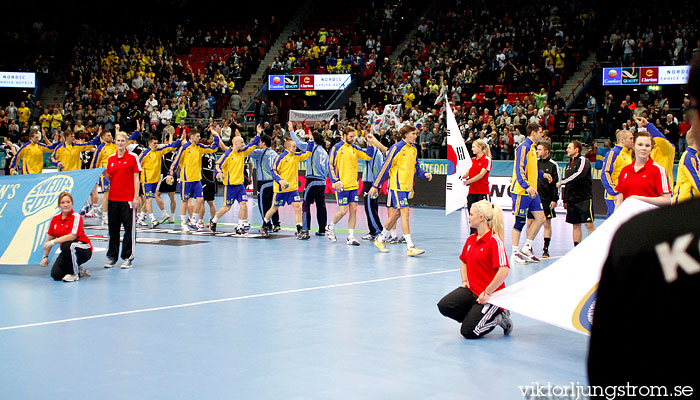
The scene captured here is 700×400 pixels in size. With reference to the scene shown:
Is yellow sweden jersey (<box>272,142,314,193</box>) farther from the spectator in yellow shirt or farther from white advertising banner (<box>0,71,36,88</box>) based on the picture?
white advertising banner (<box>0,71,36,88</box>)

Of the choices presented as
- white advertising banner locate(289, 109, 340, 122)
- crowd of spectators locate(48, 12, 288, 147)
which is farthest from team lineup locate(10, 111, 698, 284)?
crowd of spectators locate(48, 12, 288, 147)

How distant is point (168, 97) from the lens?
116ft

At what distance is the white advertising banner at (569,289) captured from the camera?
648 cm

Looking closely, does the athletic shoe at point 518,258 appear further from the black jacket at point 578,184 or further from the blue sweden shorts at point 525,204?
the black jacket at point 578,184

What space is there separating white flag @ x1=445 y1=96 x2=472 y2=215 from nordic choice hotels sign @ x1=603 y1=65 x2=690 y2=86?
14.0 m

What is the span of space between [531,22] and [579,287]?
26.9 m

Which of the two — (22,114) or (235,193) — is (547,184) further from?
(22,114)

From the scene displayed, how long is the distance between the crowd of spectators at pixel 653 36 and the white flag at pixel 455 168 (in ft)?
48.0

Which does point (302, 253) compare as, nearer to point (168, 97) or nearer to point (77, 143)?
point (77, 143)

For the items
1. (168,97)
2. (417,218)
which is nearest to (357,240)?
(417,218)

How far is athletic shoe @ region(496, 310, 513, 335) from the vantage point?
7375mm

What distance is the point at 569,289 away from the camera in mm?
6590

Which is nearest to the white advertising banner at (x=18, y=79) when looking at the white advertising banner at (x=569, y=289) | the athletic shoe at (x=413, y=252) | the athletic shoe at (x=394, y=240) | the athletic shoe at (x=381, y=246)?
the athletic shoe at (x=394, y=240)

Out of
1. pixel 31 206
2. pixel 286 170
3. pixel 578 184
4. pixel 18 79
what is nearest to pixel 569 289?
pixel 578 184
